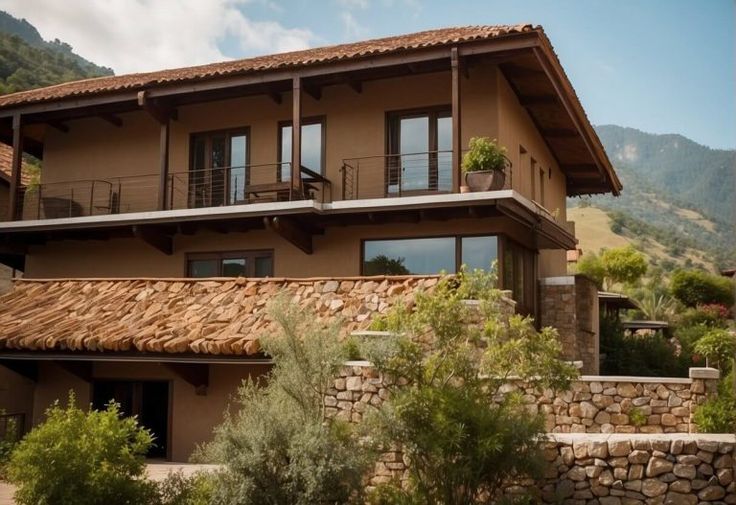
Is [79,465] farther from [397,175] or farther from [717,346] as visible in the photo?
[717,346]

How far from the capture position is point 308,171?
17750 millimetres

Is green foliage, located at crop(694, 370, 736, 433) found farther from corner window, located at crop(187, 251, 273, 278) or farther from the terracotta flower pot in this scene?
corner window, located at crop(187, 251, 273, 278)

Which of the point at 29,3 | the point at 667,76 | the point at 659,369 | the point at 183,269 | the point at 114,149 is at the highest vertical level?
the point at 29,3

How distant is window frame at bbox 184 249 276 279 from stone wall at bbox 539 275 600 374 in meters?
7.12

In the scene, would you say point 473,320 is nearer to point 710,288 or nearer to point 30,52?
point 710,288

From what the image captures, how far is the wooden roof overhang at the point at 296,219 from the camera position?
1573 centimetres

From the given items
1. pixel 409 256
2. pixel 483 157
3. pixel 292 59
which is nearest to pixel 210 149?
pixel 292 59

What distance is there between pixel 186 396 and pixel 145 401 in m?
1.20

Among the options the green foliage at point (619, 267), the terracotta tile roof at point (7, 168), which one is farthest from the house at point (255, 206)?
the green foliage at point (619, 267)

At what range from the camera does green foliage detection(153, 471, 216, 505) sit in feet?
32.6

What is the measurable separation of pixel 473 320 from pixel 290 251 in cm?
875

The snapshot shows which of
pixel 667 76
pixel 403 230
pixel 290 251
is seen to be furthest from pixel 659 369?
pixel 667 76

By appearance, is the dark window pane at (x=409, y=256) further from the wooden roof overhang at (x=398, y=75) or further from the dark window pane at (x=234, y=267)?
the wooden roof overhang at (x=398, y=75)

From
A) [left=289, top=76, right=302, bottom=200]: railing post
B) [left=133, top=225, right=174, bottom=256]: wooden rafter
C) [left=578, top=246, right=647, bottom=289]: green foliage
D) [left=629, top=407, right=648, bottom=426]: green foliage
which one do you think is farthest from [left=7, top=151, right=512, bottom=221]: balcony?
[left=578, top=246, right=647, bottom=289]: green foliage
